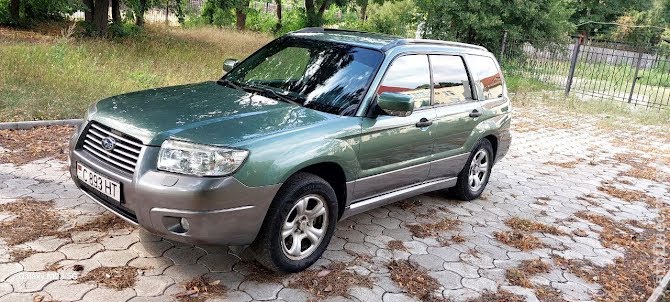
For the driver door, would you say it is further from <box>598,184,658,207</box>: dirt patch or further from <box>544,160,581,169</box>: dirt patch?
<box>544,160,581,169</box>: dirt patch

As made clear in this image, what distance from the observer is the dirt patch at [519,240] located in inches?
189

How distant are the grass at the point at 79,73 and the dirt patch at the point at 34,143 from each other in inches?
18.3

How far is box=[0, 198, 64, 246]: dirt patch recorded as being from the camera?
380 centimetres

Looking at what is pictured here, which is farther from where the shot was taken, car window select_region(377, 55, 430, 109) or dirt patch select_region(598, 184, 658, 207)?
dirt patch select_region(598, 184, 658, 207)

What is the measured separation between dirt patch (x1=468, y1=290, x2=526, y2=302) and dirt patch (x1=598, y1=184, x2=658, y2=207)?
3700mm

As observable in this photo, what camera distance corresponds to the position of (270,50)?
4.96 m

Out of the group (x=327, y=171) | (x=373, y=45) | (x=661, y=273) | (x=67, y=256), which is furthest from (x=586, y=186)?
(x=67, y=256)

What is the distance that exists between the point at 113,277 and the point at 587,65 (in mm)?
17087

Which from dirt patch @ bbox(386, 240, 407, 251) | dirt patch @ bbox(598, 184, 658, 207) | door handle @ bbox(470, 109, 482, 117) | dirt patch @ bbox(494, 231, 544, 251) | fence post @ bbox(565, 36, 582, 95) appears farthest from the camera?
fence post @ bbox(565, 36, 582, 95)

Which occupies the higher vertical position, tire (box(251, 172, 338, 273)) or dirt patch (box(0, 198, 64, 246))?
tire (box(251, 172, 338, 273))

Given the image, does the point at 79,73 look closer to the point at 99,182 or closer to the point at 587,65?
the point at 99,182

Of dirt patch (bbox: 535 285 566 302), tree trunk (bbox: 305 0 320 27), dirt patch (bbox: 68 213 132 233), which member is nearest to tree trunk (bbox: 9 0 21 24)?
tree trunk (bbox: 305 0 320 27)

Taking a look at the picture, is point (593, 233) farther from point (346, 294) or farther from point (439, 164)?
point (346, 294)

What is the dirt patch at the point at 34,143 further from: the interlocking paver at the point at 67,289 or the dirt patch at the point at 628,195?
the dirt patch at the point at 628,195
